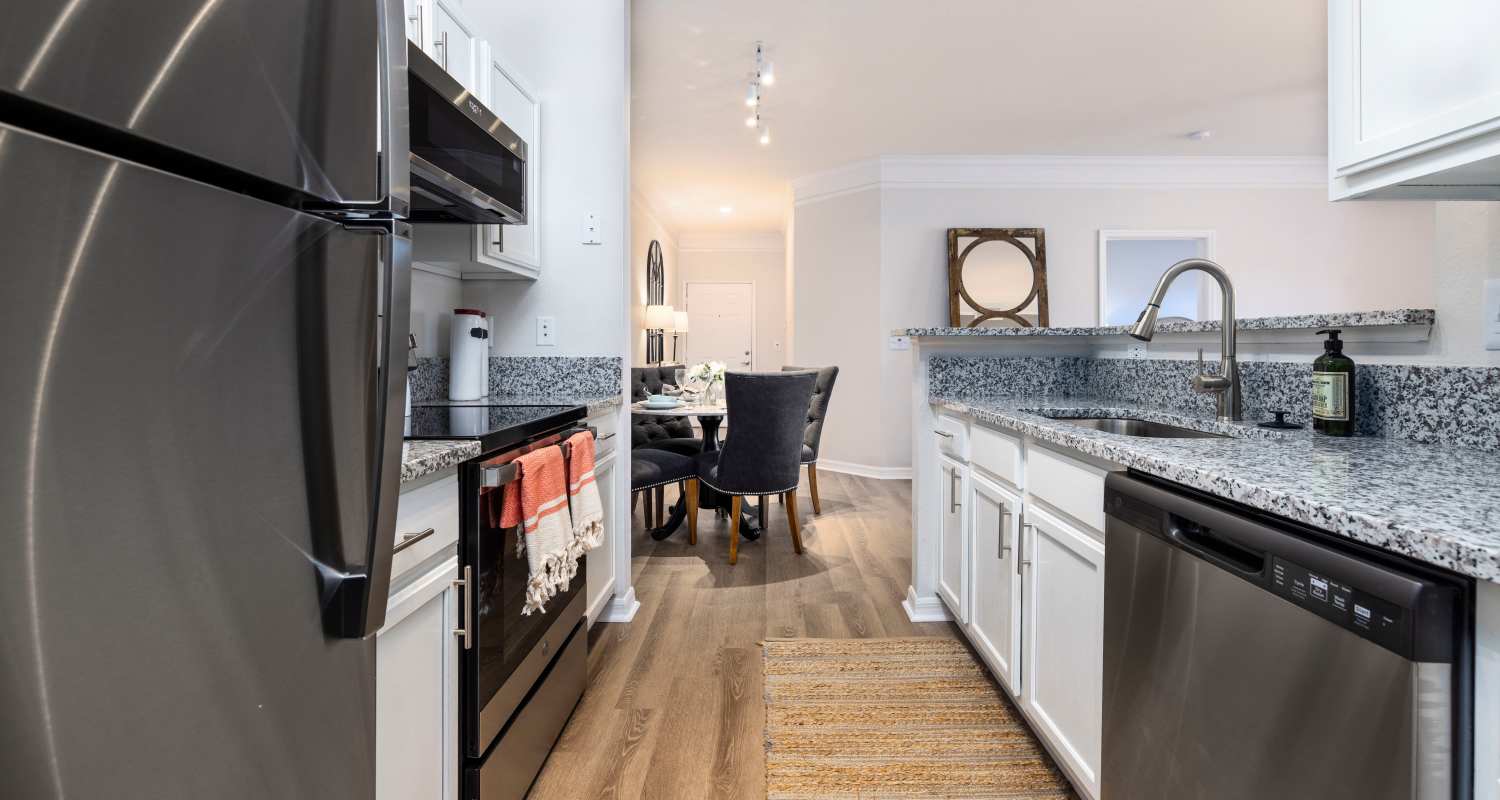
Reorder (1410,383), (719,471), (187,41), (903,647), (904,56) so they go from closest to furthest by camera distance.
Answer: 1. (187,41)
2. (1410,383)
3. (903,647)
4. (719,471)
5. (904,56)

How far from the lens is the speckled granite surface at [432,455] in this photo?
3.24 ft

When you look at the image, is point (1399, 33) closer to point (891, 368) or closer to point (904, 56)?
point (904, 56)

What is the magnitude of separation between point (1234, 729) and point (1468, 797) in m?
0.27

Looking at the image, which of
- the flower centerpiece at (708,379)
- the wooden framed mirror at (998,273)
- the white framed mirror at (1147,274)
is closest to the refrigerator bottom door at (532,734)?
the flower centerpiece at (708,379)

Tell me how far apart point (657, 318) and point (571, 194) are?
382cm

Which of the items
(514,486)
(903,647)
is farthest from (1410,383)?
(514,486)

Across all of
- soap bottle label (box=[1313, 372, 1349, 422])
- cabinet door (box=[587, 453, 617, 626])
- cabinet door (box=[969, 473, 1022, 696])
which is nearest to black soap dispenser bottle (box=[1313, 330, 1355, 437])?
soap bottle label (box=[1313, 372, 1349, 422])

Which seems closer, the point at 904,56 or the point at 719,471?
the point at 719,471

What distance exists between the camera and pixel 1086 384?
2.63m

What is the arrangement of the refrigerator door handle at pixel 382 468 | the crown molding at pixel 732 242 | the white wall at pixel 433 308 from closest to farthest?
the refrigerator door handle at pixel 382 468
the white wall at pixel 433 308
the crown molding at pixel 732 242

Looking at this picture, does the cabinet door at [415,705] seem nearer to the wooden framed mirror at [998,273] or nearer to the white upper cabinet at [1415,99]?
the white upper cabinet at [1415,99]

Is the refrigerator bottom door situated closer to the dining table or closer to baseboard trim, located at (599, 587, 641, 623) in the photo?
baseboard trim, located at (599, 587, 641, 623)

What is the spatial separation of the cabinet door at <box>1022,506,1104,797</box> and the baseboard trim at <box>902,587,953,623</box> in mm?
893

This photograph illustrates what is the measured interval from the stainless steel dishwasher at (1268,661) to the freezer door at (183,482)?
3.23 feet
